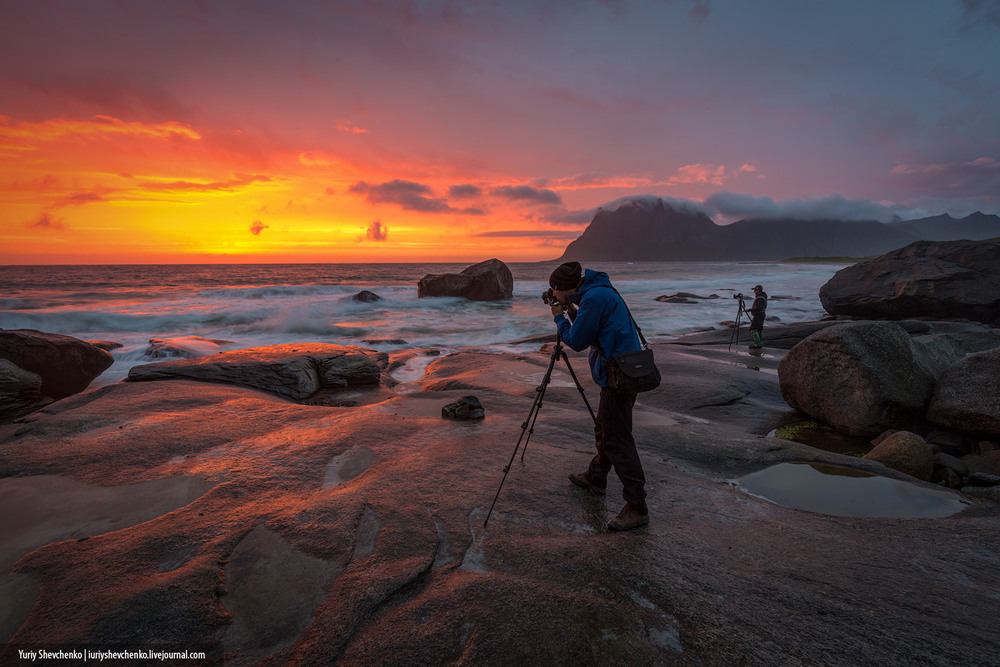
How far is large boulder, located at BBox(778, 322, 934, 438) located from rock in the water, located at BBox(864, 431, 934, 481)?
1.28 meters

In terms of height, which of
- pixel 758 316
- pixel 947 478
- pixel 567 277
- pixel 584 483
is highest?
pixel 567 277

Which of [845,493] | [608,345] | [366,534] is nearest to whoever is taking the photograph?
[366,534]

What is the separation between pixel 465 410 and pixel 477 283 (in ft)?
86.4

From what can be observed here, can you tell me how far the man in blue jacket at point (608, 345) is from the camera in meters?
3.81

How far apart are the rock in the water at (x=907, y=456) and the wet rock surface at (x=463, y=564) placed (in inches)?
10.0

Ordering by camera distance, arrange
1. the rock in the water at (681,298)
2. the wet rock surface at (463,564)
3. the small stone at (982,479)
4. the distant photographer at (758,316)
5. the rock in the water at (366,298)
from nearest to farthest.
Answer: the wet rock surface at (463,564)
the small stone at (982,479)
the distant photographer at (758,316)
the rock in the water at (681,298)
the rock in the water at (366,298)

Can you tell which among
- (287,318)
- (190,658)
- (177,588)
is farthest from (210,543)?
(287,318)

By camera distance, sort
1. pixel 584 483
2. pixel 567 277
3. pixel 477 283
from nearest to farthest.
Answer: pixel 567 277 → pixel 584 483 → pixel 477 283

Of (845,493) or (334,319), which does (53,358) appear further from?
(334,319)

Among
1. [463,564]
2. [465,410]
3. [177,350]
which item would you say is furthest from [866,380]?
[177,350]

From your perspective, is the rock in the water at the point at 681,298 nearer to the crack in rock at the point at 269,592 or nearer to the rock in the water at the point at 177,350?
the rock in the water at the point at 177,350

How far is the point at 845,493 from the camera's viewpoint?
493 centimetres

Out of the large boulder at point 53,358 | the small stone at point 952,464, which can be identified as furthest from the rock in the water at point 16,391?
the small stone at point 952,464

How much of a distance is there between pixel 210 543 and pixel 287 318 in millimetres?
22422
